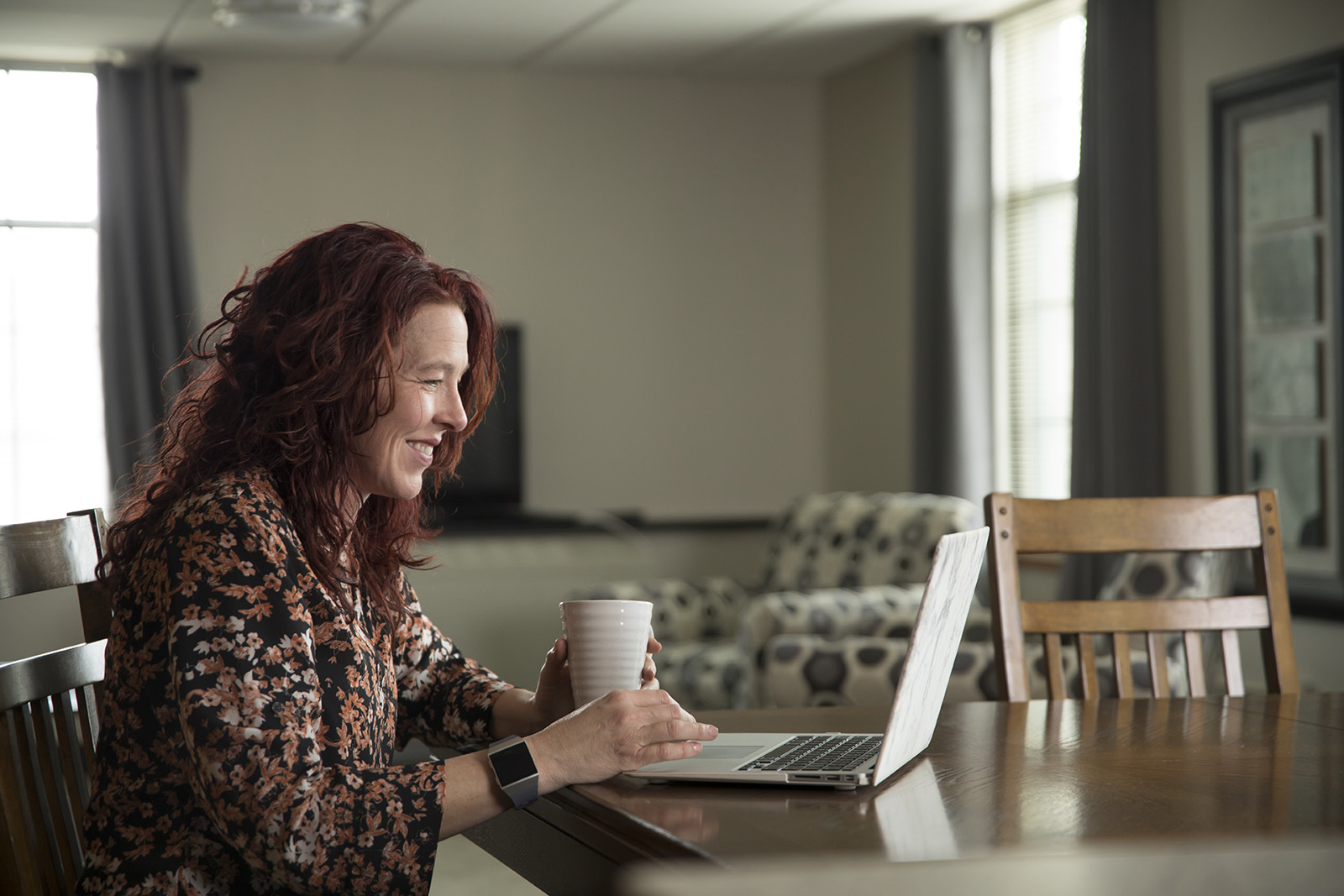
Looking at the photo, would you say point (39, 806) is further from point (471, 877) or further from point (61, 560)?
point (471, 877)

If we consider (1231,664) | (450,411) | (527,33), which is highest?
(527,33)

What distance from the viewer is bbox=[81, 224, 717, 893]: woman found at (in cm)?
101

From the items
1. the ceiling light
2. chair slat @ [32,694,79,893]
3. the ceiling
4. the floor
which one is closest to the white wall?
the ceiling

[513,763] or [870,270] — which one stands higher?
[870,270]

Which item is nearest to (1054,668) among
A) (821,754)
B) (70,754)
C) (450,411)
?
(821,754)

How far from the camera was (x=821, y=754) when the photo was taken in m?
1.17

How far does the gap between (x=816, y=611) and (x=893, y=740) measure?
2.48m

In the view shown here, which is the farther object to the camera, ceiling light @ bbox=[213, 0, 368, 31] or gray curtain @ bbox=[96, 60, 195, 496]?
gray curtain @ bbox=[96, 60, 195, 496]

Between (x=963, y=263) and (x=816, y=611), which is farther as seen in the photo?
(x=963, y=263)

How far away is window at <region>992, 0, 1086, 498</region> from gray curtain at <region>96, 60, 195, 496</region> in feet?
10.5

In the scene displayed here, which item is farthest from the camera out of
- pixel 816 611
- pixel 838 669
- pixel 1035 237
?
pixel 1035 237

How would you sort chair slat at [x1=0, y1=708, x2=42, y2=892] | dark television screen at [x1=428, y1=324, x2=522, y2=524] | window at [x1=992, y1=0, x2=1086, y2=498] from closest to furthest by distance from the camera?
chair slat at [x1=0, y1=708, x2=42, y2=892]
window at [x1=992, y1=0, x2=1086, y2=498]
dark television screen at [x1=428, y1=324, x2=522, y2=524]

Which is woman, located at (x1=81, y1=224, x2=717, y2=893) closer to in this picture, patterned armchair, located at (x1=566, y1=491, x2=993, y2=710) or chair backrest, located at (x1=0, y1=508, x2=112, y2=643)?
chair backrest, located at (x1=0, y1=508, x2=112, y2=643)

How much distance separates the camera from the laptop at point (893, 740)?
3.44 feet
